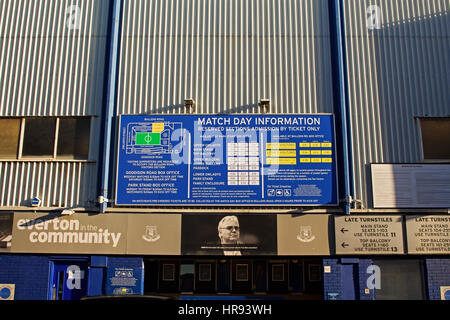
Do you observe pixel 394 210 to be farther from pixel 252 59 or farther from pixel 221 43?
pixel 221 43

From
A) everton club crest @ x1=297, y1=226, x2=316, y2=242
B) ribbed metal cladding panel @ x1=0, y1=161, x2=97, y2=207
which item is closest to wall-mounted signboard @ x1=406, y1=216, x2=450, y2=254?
everton club crest @ x1=297, y1=226, x2=316, y2=242

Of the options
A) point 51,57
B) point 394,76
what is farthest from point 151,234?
point 394,76

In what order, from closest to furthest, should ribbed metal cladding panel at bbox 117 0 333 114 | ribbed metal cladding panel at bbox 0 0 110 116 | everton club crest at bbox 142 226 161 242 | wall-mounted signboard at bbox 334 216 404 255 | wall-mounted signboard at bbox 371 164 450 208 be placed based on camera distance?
wall-mounted signboard at bbox 334 216 404 255 < everton club crest at bbox 142 226 161 242 < wall-mounted signboard at bbox 371 164 450 208 < ribbed metal cladding panel at bbox 117 0 333 114 < ribbed metal cladding panel at bbox 0 0 110 116

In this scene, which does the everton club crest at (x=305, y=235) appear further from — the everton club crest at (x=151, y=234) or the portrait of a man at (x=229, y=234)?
the everton club crest at (x=151, y=234)

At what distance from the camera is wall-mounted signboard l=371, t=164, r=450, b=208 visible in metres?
14.1

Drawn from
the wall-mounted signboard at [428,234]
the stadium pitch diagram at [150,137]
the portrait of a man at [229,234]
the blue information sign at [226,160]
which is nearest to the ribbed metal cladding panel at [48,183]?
the blue information sign at [226,160]

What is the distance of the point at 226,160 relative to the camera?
14344 mm

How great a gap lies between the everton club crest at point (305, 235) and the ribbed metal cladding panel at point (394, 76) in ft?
6.69

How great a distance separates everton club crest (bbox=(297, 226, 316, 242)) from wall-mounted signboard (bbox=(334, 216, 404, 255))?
2.66 ft

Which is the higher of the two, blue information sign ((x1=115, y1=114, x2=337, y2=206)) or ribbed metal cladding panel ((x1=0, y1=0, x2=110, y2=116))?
ribbed metal cladding panel ((x1=0, y1=0, x2=110, y2=116))

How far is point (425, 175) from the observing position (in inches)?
564

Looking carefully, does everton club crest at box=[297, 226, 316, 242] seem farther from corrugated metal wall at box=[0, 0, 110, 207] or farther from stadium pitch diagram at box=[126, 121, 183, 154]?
corrugated metal wall at box=[0, 0, 110, 207]
